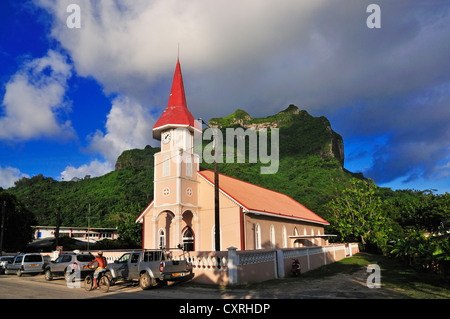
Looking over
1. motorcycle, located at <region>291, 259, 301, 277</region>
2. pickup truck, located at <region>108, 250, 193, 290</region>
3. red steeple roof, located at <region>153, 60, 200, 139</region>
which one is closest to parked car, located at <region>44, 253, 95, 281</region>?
pickup truck, located at <region>108, 250, 193, 290</region>

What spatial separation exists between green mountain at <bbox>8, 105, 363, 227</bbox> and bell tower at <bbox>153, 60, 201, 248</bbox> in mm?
23156

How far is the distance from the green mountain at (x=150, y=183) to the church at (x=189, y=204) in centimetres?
2338

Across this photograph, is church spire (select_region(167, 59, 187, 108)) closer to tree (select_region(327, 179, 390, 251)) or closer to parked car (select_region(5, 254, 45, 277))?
parked car (select_region(5, 254, 45, 277))

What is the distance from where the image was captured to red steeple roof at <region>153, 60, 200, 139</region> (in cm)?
Answer: 2858

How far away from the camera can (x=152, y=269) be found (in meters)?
14.5

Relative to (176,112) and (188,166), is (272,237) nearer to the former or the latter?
(188,166)

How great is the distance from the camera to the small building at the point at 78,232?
237 feet

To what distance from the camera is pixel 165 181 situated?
27.8 m

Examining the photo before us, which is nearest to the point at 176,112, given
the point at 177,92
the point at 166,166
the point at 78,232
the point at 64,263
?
the point at 177,92

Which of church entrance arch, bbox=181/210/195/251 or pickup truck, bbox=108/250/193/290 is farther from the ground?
church entrance arch, bbox=181/210/195/251

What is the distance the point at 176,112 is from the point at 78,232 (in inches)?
2298

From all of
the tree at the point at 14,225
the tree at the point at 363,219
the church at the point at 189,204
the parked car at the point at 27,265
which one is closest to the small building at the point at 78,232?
the tree at the point at 14,225
